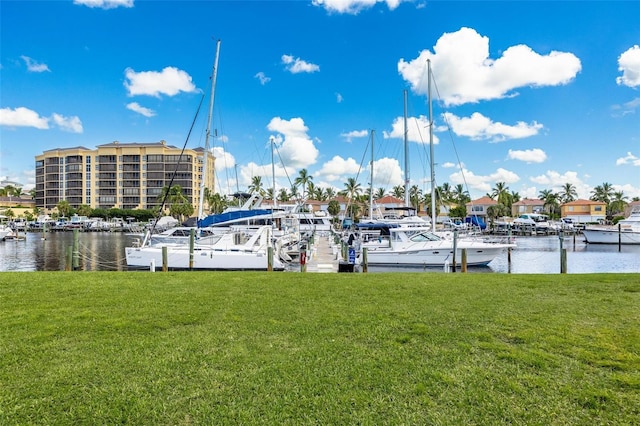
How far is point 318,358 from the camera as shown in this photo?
5.15m

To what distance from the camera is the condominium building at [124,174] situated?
12381 cm

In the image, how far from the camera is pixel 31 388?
4219mm

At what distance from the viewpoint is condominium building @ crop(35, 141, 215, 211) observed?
123812 millimetres

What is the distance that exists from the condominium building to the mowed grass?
121331 mm

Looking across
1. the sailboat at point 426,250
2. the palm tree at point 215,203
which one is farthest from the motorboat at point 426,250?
the palm tree at point 215,203

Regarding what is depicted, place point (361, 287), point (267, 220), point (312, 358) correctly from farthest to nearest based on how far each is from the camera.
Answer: point (267, 220) < point (361, 287) < point (312, 358)

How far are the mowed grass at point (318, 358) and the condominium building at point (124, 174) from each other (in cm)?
12133

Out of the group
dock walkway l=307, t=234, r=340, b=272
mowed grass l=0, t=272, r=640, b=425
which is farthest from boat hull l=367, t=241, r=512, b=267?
mowed grass l=0, t=272, r=640, b=425

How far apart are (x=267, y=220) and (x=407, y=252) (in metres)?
11.9

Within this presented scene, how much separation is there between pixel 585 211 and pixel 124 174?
132 metres

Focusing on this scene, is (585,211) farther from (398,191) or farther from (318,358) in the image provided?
(318,358)

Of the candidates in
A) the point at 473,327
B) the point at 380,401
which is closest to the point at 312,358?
the point at 380,401

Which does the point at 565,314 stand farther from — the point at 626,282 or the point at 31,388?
the point at 31,388

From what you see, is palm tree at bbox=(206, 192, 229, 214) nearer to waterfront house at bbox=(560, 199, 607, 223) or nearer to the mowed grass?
waterfront house at bbox=(560, 199, 607, 223)
